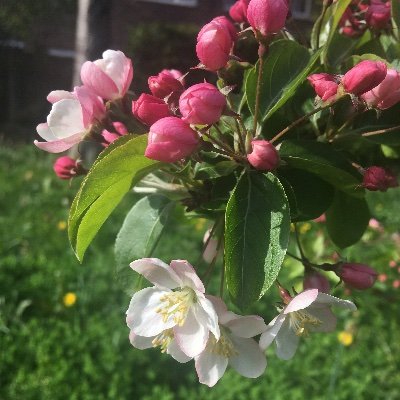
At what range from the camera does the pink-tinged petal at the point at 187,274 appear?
2.19 ft

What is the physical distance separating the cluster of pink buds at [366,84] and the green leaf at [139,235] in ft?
0.89

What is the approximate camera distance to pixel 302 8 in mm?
8141

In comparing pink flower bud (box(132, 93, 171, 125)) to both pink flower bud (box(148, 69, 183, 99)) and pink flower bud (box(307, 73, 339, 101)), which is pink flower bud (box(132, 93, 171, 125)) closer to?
pink flower bud (box(148, 69, 183, 99))

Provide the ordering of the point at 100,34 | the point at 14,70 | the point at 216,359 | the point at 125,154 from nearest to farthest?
the point at 125,154, the point at 216,359, the point at 100,34, the point at 14,70

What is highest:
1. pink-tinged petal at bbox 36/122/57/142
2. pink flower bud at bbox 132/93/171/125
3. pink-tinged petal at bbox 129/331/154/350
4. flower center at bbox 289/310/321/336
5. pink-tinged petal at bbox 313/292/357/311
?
pink flower bud at bbox 132/93/171/125

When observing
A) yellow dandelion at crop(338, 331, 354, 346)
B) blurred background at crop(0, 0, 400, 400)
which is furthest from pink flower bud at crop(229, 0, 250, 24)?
yellow dandelion at crop(338, 331, 354, 346)

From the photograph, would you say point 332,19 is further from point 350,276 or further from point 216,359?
point 216,359

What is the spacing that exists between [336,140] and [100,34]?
424cm

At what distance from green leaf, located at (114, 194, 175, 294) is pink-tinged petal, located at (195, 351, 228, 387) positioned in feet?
0.44

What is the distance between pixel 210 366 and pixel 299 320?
4.9 inches

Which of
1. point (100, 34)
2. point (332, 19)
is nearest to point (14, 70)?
point (100, 34)

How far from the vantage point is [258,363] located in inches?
29.2

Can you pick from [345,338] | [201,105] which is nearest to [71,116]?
[201,105]

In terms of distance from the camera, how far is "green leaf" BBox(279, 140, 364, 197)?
26.9 inches
